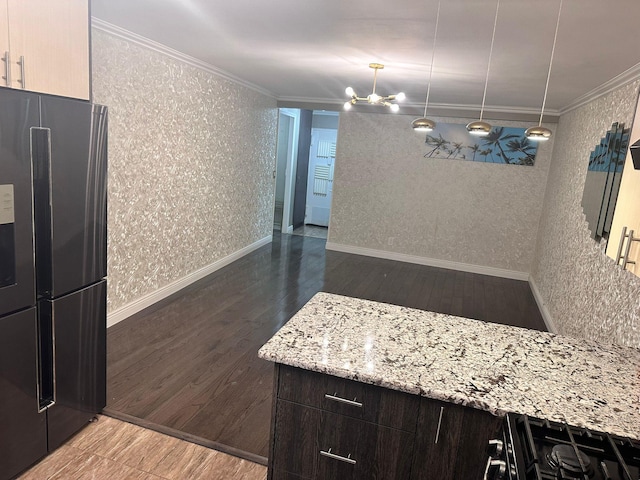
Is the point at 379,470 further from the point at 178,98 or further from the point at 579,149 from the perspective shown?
the point at 579,149

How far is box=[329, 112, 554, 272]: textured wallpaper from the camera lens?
19.7 feet

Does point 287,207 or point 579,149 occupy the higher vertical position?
point 579,149

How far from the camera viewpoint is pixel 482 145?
598 cm

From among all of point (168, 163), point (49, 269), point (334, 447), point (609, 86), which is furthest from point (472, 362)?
point (168, 163)

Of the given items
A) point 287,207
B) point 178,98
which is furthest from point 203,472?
point 287,207

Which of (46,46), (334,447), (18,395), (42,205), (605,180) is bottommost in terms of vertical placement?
(18,395)

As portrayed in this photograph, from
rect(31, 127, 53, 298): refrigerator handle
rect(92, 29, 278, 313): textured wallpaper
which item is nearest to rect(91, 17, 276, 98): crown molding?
rect(92, 29, 278, 313): textured wallpaper

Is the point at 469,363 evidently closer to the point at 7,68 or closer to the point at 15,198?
the point at 15,198

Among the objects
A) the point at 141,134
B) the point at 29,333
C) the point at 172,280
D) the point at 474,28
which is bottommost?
the point at 172,280

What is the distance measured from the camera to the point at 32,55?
1796 millimetres

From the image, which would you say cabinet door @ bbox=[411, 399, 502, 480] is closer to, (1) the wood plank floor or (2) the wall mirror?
(1) the wood plank floor

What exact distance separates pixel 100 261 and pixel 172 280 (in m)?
2.20

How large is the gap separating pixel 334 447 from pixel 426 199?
5.14 m

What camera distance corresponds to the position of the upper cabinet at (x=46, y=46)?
1.71 meters
